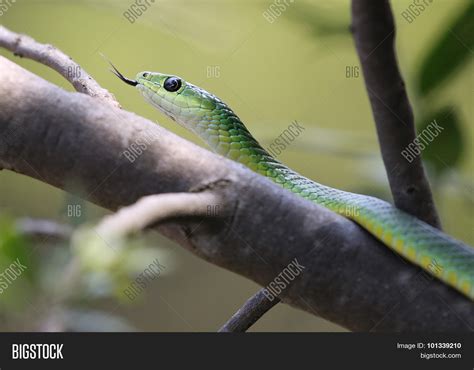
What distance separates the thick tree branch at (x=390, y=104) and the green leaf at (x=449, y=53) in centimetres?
19

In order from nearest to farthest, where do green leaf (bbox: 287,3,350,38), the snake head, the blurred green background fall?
green leaf (bbox: 287,3,350,38)
the snake head
the blurred green background

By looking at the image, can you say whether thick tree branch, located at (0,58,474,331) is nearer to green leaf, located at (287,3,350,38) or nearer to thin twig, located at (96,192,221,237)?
thin twig, located at (96,192,221,237)

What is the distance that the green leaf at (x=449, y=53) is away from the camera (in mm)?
1044

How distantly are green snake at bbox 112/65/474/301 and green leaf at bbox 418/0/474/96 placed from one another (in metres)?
0.27

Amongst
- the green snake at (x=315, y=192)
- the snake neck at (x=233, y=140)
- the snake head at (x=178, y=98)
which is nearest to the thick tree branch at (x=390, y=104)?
the green snake at (x=315, y=192)

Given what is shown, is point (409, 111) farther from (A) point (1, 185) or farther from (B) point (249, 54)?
(A) point (1, 185)

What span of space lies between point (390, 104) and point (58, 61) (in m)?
0.83

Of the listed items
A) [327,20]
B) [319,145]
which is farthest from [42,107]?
[319,145]

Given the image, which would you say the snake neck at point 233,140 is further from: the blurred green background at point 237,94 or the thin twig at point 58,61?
the thin twig at point 58,61

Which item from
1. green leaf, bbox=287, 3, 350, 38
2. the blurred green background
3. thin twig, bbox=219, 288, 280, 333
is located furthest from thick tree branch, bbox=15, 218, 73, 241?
green leaf, bbox=287, 3, 350, 38

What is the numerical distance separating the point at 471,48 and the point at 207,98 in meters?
0.97

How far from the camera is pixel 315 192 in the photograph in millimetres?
1481

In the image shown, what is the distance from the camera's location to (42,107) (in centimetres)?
91

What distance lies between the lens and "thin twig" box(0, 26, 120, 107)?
129 cm
